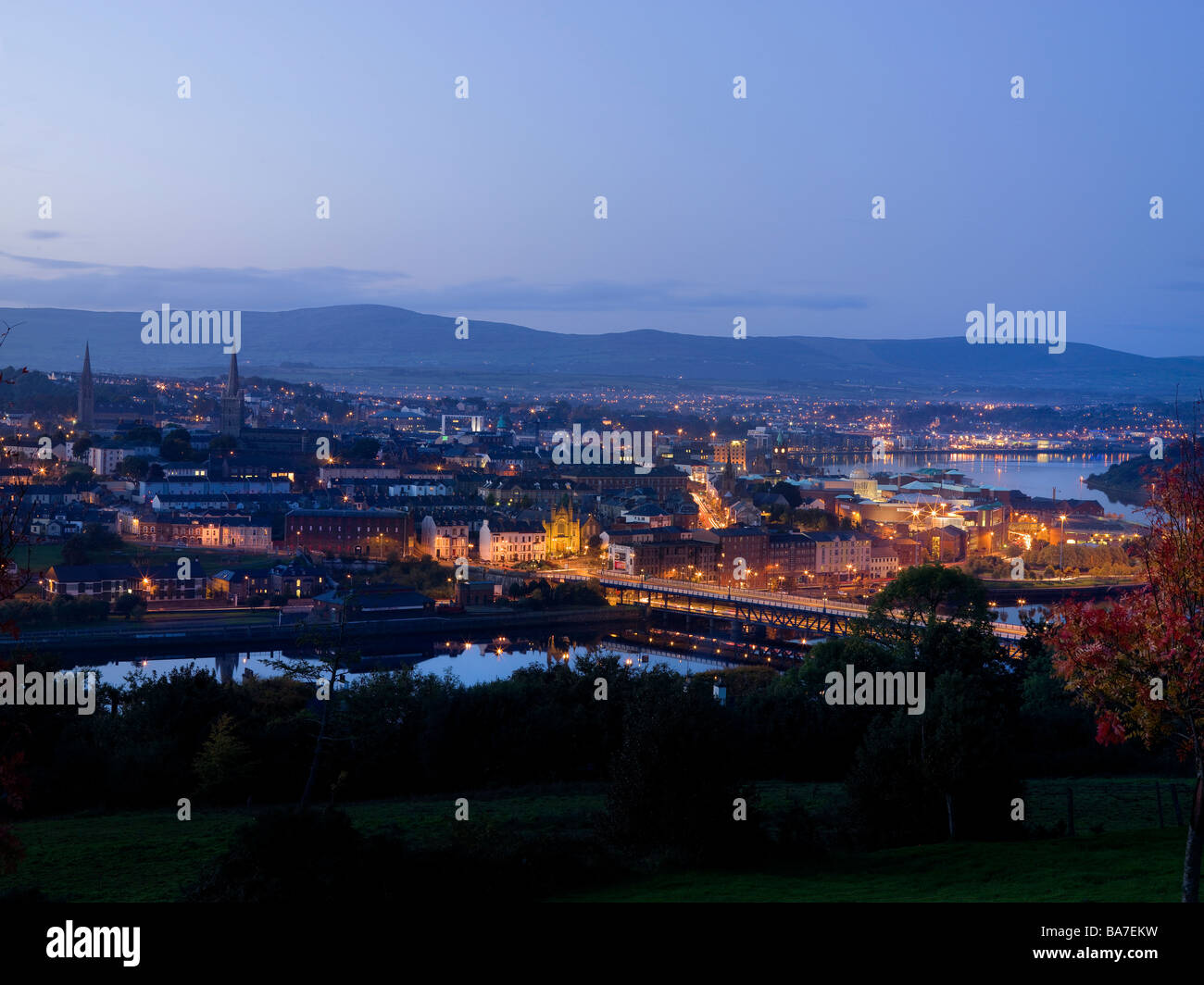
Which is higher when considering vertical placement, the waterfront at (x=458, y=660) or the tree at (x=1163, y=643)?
the tree at (x=1163, y=643)

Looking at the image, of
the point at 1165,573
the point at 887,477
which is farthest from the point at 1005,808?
the point at 887,477

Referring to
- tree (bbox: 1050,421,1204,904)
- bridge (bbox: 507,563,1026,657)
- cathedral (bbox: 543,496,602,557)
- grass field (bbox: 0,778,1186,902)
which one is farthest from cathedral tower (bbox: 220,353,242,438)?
tree (bbox: 1050,421,1204,904)

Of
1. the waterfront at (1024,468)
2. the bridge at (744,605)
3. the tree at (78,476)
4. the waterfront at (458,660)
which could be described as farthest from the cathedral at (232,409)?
the waterfront at (458,660)

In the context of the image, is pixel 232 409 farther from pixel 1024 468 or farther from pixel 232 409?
pixel 1024 468

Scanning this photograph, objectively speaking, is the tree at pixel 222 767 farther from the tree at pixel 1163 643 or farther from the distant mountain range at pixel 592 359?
the distant mountain range at pixel 592 359

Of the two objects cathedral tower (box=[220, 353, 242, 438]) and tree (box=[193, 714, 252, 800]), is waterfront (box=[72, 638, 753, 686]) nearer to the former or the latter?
tree (box=[193, 714, 252, 800])
